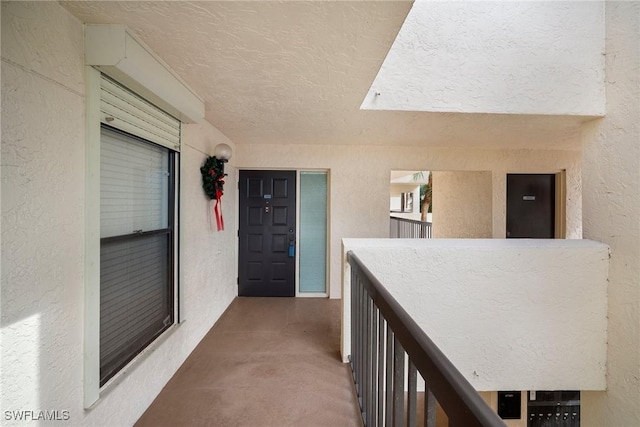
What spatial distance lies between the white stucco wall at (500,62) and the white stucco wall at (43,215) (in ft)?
6.34

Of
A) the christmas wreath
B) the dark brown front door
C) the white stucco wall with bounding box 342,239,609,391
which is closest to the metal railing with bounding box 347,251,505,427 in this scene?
the white stucco wall with bounding box 342,239,609,391

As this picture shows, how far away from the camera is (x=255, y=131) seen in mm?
2971

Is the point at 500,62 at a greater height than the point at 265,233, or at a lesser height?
greater

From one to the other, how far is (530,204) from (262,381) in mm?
4274

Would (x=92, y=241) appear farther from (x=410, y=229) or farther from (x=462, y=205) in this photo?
(x=410, y=229)

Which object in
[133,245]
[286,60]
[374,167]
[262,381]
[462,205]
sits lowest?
[262,381]

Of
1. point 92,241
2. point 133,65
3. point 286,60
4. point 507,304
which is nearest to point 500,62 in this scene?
point 286,60

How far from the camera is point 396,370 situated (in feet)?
3.31

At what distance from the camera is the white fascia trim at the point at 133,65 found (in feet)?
3.94

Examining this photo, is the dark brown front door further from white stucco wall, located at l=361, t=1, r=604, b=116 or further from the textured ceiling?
white stucco wall, located at l=361, t=1, r=604, b=116

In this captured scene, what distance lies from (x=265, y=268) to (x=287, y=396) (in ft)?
6.95

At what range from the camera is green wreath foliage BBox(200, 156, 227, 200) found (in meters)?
2.48

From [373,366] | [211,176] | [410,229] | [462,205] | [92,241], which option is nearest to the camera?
[92,241]

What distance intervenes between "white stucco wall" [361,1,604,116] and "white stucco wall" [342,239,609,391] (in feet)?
4.13
